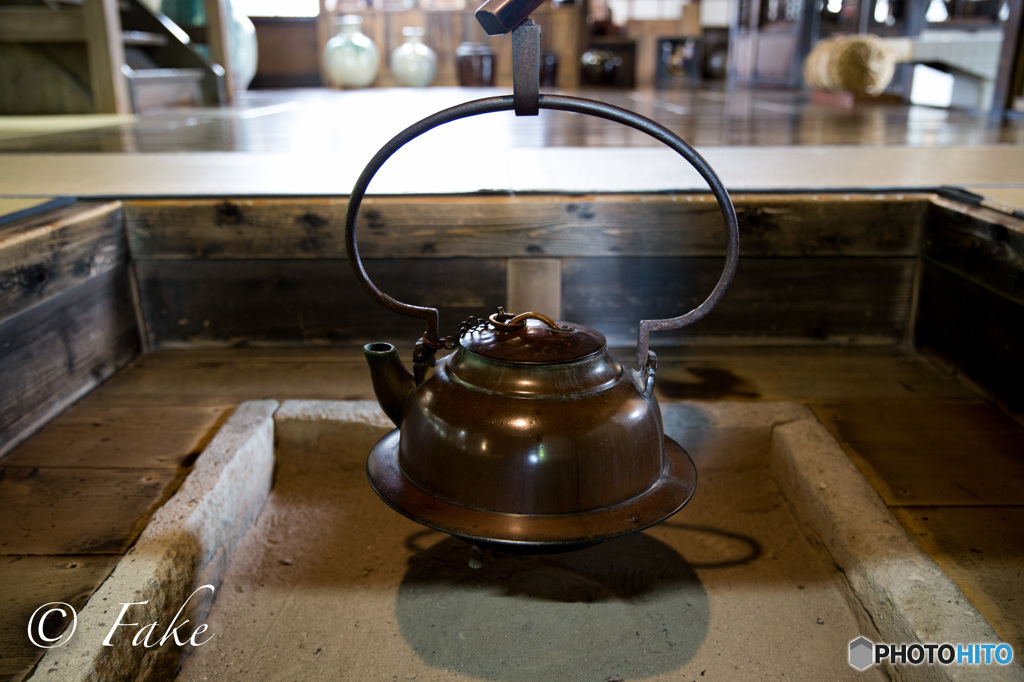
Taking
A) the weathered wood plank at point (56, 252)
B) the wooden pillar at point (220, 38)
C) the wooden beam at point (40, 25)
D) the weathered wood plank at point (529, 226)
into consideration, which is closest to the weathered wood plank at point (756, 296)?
the weathered wood plank at point (529, 226)

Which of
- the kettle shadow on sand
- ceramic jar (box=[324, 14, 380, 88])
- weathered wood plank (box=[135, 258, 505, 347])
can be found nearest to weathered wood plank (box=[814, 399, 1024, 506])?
the kettle shadow on sand

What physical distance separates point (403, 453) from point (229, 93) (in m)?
5.70

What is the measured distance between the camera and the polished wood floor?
10.0 feet

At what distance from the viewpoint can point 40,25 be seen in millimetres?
4395

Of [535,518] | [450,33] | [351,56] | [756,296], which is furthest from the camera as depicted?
[450,33]

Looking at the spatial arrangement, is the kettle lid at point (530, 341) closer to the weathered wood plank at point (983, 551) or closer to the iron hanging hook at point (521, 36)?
the iron hanging hook at point (521, 36)

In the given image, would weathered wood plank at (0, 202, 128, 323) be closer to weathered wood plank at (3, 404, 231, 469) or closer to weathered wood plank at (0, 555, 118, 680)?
weathered wood plank at (3, 404, 231, 469)

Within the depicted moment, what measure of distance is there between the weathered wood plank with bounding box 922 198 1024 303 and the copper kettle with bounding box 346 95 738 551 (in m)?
0.92

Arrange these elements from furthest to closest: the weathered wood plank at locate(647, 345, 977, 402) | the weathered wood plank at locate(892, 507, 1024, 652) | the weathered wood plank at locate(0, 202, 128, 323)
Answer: the weathered wood plank at locate(647, 345, 977, 402) < the weathered wood plank at locate(0, 202, 128, 323) < the weathered wood plank at locate(892, 507, 1024, 652)

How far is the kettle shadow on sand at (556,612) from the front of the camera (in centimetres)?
115

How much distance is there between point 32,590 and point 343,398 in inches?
28.0

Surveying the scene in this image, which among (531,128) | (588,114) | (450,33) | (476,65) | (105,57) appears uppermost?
(450,33)

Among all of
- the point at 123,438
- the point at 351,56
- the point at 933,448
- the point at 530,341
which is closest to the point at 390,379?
the point at 530,341

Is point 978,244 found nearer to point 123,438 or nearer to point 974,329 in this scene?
point 974,329
